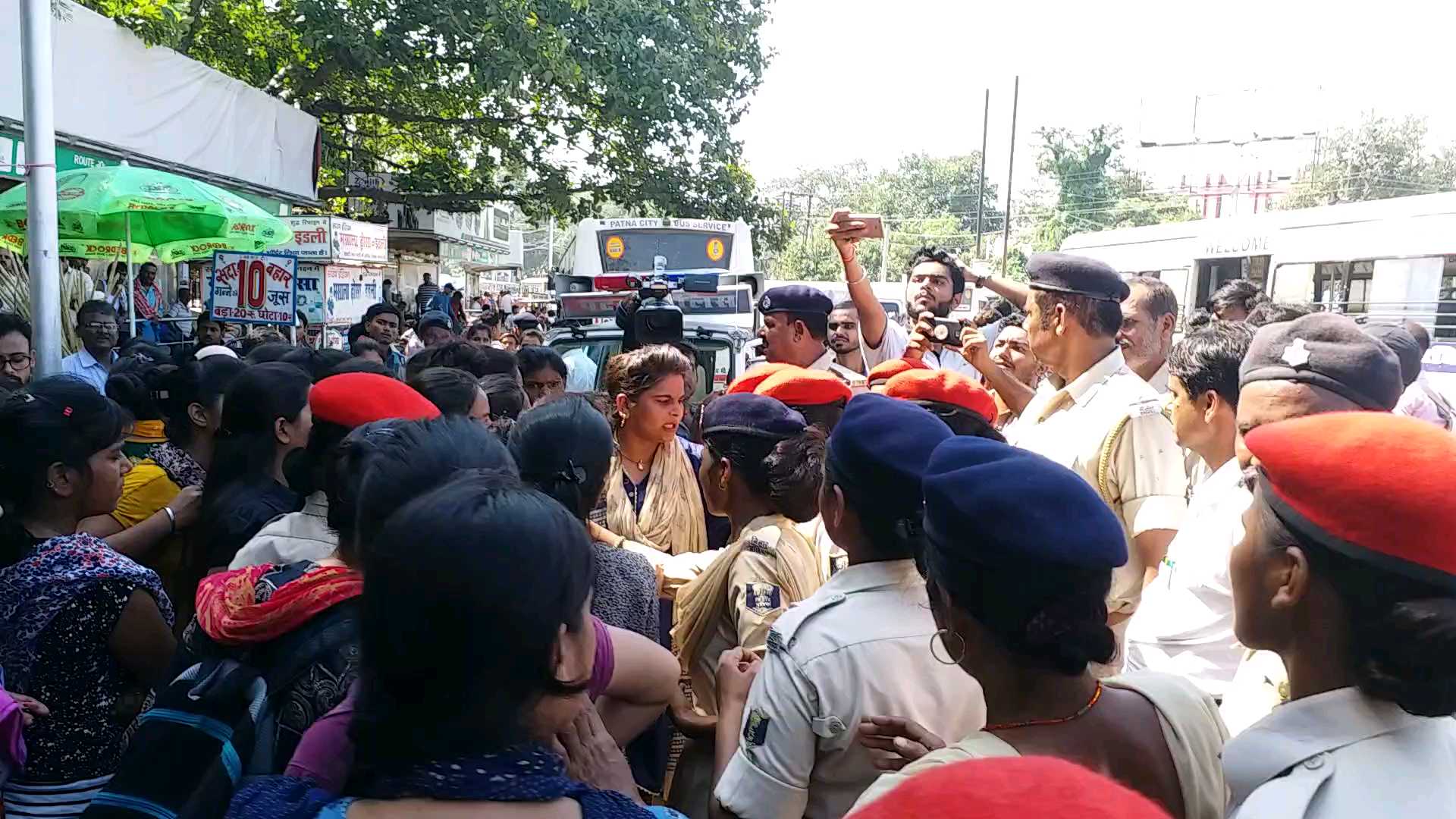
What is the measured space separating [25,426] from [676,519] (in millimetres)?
1803

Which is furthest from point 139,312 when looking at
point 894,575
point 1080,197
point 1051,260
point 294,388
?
point 1080,197

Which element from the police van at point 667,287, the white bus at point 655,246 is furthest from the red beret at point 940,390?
the white bus at point 655,246

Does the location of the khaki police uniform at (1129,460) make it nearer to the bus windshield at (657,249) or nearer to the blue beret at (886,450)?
the blue beret at (886,450)

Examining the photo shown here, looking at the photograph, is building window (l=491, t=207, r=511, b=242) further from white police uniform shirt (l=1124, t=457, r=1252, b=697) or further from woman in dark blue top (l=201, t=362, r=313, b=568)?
white police uniform shirt (l=1124, t=457, r=1252, b=697)

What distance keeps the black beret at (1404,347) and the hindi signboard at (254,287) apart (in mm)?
6644

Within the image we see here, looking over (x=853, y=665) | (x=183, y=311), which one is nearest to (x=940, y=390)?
(x=853, y=665)

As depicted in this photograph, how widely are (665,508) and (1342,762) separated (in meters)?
2.31

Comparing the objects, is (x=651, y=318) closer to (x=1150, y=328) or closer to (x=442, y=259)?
(x=1150, y=328)

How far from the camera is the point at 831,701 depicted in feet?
5.76

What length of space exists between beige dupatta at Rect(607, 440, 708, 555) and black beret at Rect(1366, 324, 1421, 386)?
2.73 metres

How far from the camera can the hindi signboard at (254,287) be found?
7477mm

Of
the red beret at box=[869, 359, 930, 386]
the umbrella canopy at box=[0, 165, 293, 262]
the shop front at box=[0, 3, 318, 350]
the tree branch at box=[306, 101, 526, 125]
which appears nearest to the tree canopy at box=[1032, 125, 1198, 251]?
the tree branch at box=[306, 101, 526, 125]

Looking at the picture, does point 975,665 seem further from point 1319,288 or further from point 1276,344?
point 1319,288

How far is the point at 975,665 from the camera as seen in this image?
1480 mm
